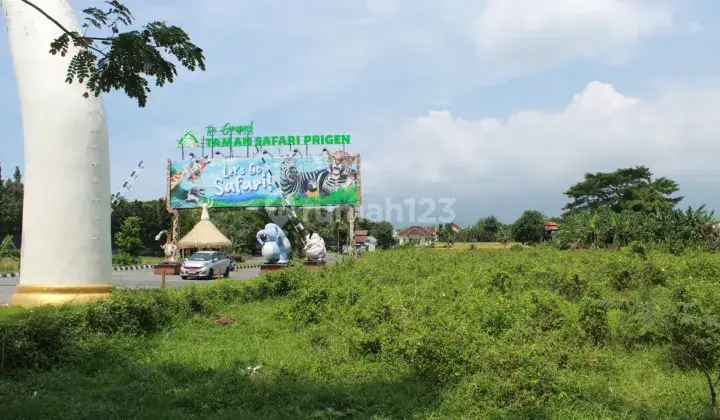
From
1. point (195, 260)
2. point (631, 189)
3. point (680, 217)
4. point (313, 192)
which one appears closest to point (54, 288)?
point (195, 260)

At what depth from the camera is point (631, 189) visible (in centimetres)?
4928

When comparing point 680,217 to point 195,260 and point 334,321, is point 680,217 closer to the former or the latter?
point 195,260

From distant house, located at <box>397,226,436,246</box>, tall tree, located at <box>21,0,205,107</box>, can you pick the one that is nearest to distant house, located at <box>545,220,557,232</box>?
distant house, located at <box>397,226,436,246</box>

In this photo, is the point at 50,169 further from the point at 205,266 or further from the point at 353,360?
the point at 205,266

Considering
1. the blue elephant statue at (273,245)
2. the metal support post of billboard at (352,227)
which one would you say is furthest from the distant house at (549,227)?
the blue elephant statue at (273,245)

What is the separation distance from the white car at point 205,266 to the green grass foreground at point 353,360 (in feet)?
42.5

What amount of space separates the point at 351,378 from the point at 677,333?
3.37 meters

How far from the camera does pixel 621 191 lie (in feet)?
165

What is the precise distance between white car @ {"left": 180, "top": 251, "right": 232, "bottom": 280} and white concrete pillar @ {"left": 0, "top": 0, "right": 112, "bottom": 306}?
47.8 feet

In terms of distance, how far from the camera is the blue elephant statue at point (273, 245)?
21.0m

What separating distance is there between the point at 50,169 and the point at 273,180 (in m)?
22.1

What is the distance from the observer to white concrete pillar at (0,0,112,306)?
8914 millimetres

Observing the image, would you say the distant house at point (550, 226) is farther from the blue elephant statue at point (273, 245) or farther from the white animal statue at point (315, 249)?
the blue elephant statue at point (273, 245)

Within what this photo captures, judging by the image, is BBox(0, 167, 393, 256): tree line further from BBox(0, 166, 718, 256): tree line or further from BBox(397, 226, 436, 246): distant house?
BBox(397, 226, 436, 246): distant house
